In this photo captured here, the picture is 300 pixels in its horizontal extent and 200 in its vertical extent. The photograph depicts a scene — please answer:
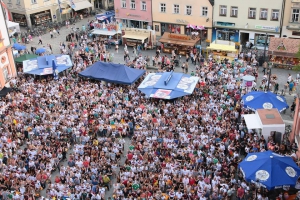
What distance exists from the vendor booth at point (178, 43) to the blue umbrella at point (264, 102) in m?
13.9

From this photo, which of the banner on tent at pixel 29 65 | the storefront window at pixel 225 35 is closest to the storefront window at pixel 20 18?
the banner on tent at pixel 29 65

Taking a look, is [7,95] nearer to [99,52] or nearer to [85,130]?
[85,130]

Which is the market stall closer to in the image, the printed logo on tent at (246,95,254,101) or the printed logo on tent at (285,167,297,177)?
the printed logo on tent at (246,95,254,101)

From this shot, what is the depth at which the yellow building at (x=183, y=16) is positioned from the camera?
4447 centimetres

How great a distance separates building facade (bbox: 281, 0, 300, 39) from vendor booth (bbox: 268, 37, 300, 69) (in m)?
2.88

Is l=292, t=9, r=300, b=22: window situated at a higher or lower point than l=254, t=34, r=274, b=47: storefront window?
higher

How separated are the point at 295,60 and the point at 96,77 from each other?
19.3 m

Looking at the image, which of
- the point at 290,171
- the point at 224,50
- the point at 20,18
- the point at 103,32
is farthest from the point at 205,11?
the point at 20,18

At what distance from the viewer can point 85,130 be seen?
28.2 metres

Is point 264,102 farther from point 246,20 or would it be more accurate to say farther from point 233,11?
point 233,11

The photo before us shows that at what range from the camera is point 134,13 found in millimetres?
48719

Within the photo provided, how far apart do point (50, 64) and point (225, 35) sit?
20.2 m

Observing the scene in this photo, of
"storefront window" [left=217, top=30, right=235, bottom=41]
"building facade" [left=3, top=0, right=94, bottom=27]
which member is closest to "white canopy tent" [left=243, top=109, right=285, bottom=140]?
"storefront window" [left=217, top=30, right=235, bottom=41]

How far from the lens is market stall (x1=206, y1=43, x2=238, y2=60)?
1569 inches
